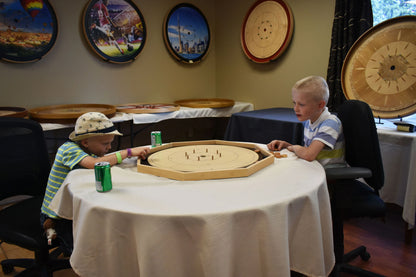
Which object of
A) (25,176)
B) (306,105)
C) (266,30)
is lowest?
(25,176)

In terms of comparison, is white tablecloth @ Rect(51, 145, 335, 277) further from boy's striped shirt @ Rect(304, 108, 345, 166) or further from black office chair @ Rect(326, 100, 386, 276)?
boy's striped shirt @ Rect(304, 108, 345, 166)

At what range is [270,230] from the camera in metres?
0.85

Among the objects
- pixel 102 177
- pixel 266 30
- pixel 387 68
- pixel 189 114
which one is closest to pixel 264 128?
pixel 189 114

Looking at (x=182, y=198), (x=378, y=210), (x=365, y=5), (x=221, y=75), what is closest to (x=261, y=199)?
(x=182, y=198)

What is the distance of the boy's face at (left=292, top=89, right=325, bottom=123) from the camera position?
1.49 metres

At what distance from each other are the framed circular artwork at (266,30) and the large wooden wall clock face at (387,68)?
101 cm

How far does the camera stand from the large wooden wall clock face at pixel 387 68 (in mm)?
1896

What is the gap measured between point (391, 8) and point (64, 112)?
2.95 metres

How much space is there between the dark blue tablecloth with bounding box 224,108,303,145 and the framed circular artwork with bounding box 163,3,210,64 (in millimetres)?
1442

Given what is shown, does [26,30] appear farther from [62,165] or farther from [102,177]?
[102,177]

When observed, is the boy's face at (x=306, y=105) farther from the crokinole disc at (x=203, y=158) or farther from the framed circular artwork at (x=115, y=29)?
the framed circular artwork at (x=115, y=29)

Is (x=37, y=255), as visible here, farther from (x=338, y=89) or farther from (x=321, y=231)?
(x=338, y=89)

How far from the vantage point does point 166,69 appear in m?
3.63

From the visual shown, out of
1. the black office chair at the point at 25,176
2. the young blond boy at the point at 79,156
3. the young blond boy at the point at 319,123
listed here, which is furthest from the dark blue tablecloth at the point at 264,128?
the black office chair at the point at 25,176
